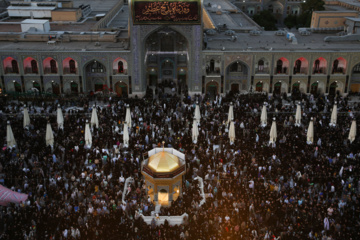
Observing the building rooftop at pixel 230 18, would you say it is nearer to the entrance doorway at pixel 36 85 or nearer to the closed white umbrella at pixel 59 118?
the entrance doorway at pixel 36 85

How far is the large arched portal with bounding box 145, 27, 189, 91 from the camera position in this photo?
37.9m

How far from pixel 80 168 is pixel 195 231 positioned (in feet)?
25.3

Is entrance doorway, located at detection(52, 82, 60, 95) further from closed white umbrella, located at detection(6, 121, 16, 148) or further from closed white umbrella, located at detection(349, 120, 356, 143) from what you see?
closed white umbrella, located at detection(349, 120, 356, 143)

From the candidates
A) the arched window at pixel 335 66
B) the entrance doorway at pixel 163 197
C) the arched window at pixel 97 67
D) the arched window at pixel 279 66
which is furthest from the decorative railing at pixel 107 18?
the entrance doorway at pixel 163 197

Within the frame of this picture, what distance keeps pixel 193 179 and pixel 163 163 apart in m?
2.29

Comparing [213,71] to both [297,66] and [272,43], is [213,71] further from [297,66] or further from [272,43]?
[297,66]

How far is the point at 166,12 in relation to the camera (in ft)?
110

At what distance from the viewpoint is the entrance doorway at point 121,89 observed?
1409 inches

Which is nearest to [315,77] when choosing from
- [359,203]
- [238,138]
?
[238,138]

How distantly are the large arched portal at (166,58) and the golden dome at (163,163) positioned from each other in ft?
61.2

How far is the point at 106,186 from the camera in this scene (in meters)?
19.8

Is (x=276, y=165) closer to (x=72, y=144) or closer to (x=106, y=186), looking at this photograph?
(x=106, y=186)

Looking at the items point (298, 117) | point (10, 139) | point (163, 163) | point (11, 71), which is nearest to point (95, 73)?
point (11, 71)

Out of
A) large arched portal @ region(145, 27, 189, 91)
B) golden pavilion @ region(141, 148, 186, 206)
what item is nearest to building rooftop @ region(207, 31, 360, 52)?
large arched portal @ region(145, 27, 189, 91)
